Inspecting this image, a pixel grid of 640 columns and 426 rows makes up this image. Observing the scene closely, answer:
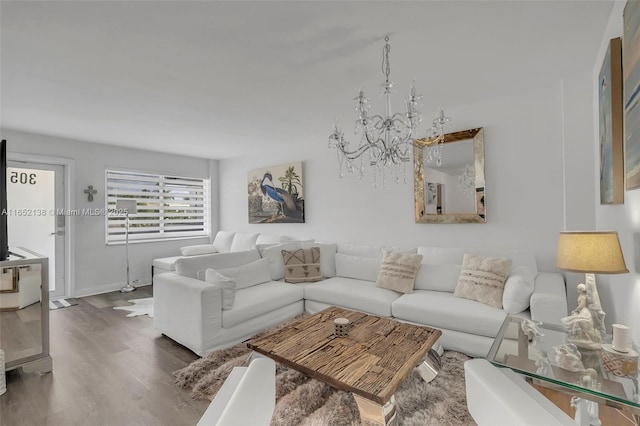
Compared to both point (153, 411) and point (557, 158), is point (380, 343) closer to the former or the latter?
point (153, 411)

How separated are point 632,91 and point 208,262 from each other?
3.36 metres

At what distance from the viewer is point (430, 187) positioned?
3.55m

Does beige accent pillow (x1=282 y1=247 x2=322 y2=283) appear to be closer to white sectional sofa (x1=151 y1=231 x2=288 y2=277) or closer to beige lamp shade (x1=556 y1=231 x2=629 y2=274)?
white sectional sofa (x1=151 y1=231 x2=288 y2=277)

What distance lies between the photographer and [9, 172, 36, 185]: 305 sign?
4.00 m

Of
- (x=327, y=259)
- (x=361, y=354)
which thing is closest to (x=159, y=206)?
(x=327, y=259)

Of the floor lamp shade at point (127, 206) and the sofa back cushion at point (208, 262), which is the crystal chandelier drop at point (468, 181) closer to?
the sofa back cushion at point (208, 262)

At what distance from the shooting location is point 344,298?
3.03 metres

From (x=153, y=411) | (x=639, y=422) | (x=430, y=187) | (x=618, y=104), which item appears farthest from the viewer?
(x=430, y=187)

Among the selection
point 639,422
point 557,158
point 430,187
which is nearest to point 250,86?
point 430,187

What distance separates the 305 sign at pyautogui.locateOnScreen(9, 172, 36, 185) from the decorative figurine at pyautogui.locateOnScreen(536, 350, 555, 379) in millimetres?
5958

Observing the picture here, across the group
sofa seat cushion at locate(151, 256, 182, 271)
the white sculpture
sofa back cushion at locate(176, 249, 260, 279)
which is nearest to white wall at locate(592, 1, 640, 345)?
the white sculpture

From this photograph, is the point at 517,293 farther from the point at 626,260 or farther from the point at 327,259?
the point at 327,259

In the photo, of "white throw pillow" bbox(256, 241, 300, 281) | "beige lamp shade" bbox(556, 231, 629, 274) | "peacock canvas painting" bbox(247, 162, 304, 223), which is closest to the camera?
"beige lamp shade" bbox(556, 231, 629, 274)

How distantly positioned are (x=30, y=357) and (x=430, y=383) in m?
3.09
